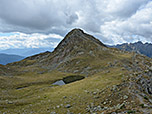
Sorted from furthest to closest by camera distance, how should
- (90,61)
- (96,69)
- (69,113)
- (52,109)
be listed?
1. (90,61)
2. (96,69)
3. (52,109)
4. (69,113)

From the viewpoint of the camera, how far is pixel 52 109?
25.2 metres

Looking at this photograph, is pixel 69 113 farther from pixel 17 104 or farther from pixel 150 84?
pixel 150 84

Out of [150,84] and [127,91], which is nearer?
[127,91]

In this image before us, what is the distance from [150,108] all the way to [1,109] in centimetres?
3085

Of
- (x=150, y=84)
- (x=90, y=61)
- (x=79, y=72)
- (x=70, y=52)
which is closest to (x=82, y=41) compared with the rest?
(x=70, y=52)

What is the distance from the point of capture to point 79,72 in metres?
103

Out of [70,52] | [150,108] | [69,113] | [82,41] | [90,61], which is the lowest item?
[69,113]

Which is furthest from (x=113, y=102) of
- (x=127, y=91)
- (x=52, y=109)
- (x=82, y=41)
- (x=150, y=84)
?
(x=82, y=41)

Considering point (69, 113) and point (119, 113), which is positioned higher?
point (119, 113)

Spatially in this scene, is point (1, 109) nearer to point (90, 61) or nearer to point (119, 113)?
point (119, 113)

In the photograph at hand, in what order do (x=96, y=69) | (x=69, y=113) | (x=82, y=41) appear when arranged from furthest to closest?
(x=82, y=41), (x=96, y=69), (x=69, y=113)

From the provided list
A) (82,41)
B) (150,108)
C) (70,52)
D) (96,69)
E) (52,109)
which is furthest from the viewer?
(82,41)

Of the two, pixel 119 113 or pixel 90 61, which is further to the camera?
pixel 90 61

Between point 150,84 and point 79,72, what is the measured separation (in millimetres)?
69754
